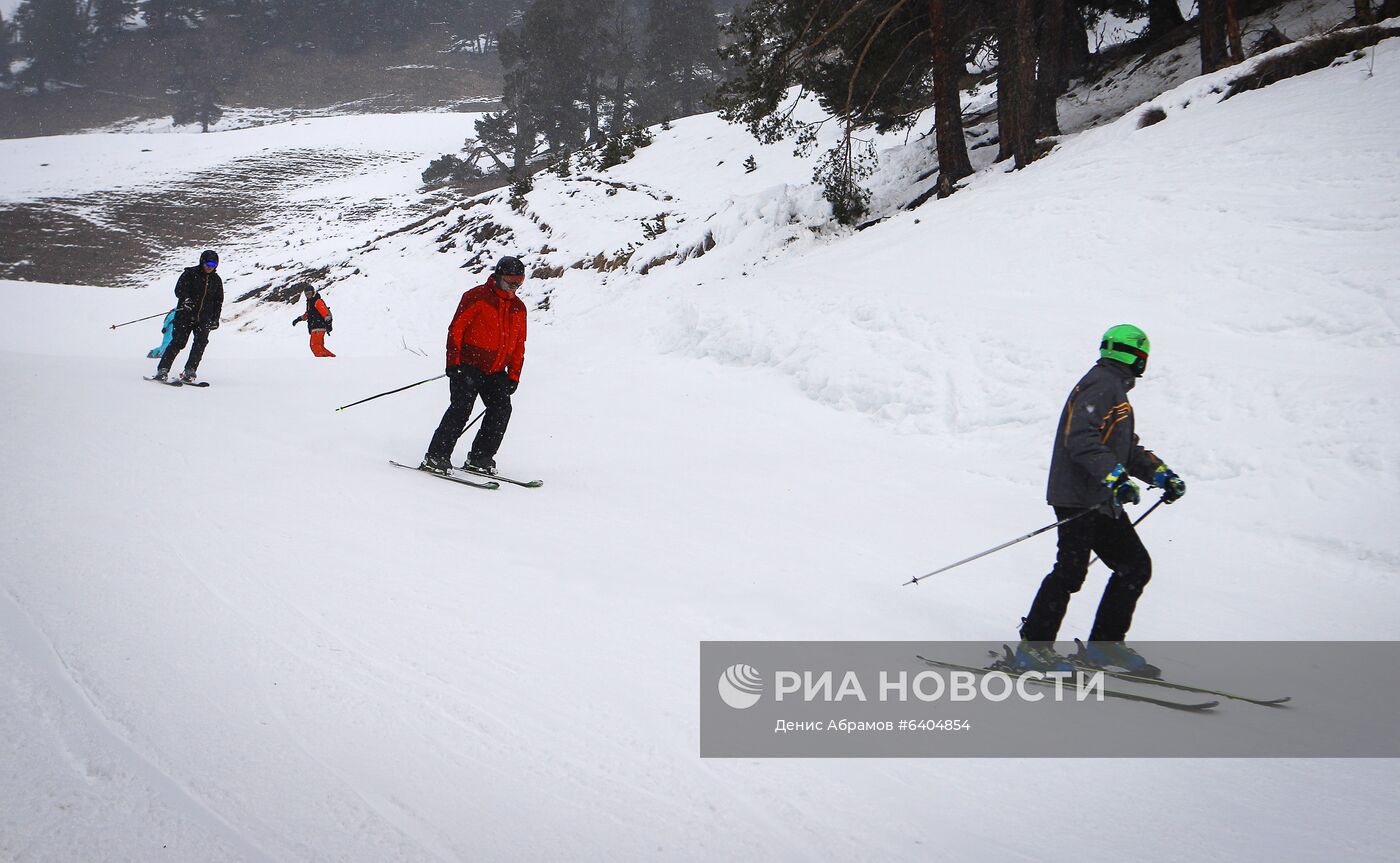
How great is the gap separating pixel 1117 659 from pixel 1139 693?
19 centimetres

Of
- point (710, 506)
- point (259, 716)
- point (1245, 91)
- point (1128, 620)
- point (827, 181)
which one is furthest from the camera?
point (827, 181)

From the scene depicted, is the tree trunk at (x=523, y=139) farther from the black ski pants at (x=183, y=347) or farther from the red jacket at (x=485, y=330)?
the red jacket at (x=485, y=330)

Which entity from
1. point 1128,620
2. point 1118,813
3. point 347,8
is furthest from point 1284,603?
point 347,8

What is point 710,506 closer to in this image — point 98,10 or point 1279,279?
point 1279,279

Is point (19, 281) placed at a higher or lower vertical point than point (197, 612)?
higher

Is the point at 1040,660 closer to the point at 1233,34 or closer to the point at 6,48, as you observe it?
the point at 1233,34

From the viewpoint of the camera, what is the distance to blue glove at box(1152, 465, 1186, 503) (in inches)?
151

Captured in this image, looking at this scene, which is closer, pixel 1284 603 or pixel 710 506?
pixel 1284 603

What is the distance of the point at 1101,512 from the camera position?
154 inches

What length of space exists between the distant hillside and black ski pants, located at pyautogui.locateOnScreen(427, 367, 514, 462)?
3055 inches

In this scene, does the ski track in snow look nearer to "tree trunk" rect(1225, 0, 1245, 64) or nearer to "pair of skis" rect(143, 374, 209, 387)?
"pair of skis" rect(143, 374, 209, 387)

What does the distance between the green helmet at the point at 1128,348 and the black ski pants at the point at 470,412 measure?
463 centimetres

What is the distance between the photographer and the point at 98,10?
83.5 m

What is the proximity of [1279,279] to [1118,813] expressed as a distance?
7792 millimetres
